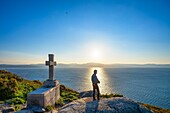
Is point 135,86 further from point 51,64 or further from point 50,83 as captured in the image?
point 50,83

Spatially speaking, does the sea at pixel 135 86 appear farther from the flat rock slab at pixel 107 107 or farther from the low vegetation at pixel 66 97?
the flat rock slab at pixel 107 107

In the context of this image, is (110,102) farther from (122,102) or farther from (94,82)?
(94,82)

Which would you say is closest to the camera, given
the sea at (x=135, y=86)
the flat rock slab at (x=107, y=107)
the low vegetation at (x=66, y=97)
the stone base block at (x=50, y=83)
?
the flat rock slab at (x=107, y=107)

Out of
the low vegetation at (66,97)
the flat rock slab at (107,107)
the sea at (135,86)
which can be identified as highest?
the flat rock slab at (107,107)

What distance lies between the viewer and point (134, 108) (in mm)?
6941

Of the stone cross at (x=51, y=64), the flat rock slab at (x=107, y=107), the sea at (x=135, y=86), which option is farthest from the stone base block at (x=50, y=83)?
the sea at (x=135, y=86)

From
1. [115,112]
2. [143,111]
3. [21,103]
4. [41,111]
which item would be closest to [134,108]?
[143,111]

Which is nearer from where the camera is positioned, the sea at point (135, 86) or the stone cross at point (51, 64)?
the stone cross at point (51, 64)

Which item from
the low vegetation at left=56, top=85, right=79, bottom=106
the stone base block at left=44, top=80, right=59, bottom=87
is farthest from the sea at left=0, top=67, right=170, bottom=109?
the stone base block at left=44, top=80, right=59, bottom=87

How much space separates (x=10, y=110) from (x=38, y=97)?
159 cm

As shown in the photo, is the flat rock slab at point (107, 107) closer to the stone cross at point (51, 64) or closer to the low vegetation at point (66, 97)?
the low vegetation at point (66, 97)

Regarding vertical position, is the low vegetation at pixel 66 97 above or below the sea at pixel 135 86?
above

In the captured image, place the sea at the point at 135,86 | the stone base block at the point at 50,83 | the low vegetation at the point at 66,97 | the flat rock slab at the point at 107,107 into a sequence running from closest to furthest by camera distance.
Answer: the flat rock slab at the point at 107,107
the stone base block at the point at 50,83
the low vegetation at the point at 66,97
the sea at the point at 135,86

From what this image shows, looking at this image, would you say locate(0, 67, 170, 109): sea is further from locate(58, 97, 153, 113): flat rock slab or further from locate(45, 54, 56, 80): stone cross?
locate(58, 97, 153, 113): flat rock slab
